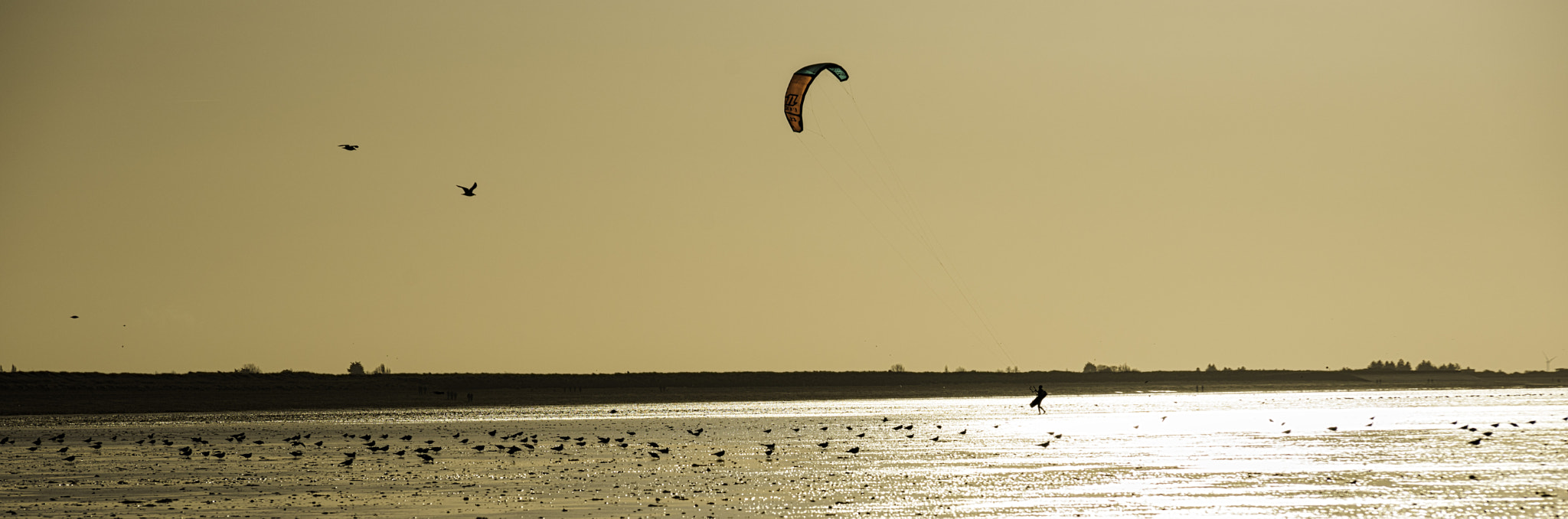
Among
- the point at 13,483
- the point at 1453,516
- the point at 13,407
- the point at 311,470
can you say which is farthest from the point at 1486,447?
the point at 13,407

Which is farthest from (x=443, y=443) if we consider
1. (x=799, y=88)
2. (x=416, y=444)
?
(x=799, y=88)

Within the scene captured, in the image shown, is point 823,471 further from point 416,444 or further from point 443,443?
point 416,444

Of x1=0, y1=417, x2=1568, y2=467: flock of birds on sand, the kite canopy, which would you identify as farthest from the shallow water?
the kite canopy

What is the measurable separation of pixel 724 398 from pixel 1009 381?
78534mm

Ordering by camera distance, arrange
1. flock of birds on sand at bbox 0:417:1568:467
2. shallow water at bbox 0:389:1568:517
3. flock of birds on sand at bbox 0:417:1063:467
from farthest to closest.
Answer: flock of birds on sand at bbox 0:417:1568:467
flock of birds on sand at bbox 0:417:1063:467
shallow water at bbox 0:389:1568:517

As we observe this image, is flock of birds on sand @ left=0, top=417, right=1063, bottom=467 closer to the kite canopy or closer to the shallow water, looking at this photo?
the shallow water

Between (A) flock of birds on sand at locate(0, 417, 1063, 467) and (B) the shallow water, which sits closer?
(B) the shallow water

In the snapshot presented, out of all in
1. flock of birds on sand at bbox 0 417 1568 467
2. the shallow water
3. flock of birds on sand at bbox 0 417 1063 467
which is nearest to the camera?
the shallow water

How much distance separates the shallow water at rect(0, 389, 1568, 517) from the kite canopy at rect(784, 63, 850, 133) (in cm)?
897

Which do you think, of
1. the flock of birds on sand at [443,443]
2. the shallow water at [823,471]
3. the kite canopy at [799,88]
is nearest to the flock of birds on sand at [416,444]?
the flock of birds on sand at [443,443]

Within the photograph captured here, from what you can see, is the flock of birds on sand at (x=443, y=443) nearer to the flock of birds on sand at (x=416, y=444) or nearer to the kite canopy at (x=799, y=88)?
the flock of birds on sand at (x=416, y=444)

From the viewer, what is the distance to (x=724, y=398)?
116m

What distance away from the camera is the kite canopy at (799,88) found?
40000 mm

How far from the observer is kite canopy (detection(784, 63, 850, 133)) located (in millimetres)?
40000
